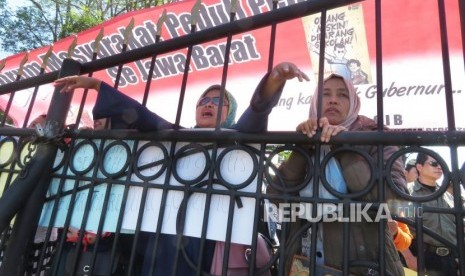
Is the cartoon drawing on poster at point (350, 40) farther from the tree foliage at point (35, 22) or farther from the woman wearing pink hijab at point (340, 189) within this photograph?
the tree foliage at point (35, 22)

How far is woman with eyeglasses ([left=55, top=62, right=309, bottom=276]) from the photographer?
1.01 meters

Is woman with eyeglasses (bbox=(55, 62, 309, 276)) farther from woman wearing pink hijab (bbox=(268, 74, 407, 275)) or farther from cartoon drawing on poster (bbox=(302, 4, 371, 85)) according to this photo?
cartoon drawing on poster (bbox=(302, 4, 371, 85))

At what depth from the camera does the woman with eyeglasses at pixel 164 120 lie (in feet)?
3.32

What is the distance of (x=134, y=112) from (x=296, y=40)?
2263 millimetres

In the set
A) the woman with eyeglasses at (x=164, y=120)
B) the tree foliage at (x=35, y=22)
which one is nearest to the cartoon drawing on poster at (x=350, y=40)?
the woman with eyeglasses at (x=164, y=120)

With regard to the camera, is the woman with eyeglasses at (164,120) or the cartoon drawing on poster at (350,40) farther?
the cartoon drawing on poster at (350,40)

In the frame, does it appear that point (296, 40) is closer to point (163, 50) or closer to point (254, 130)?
point (163, 50)

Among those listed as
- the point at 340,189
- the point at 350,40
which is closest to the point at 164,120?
the point at 340,189

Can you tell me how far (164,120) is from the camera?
1.23 m

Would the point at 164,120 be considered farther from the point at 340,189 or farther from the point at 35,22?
the point at 35,22

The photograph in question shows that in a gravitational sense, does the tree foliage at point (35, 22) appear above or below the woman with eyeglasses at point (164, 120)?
above

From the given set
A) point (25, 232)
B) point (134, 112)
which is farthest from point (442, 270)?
point (25, 232)

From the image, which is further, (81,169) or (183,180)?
(81,169)

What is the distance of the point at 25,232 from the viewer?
1229mm
